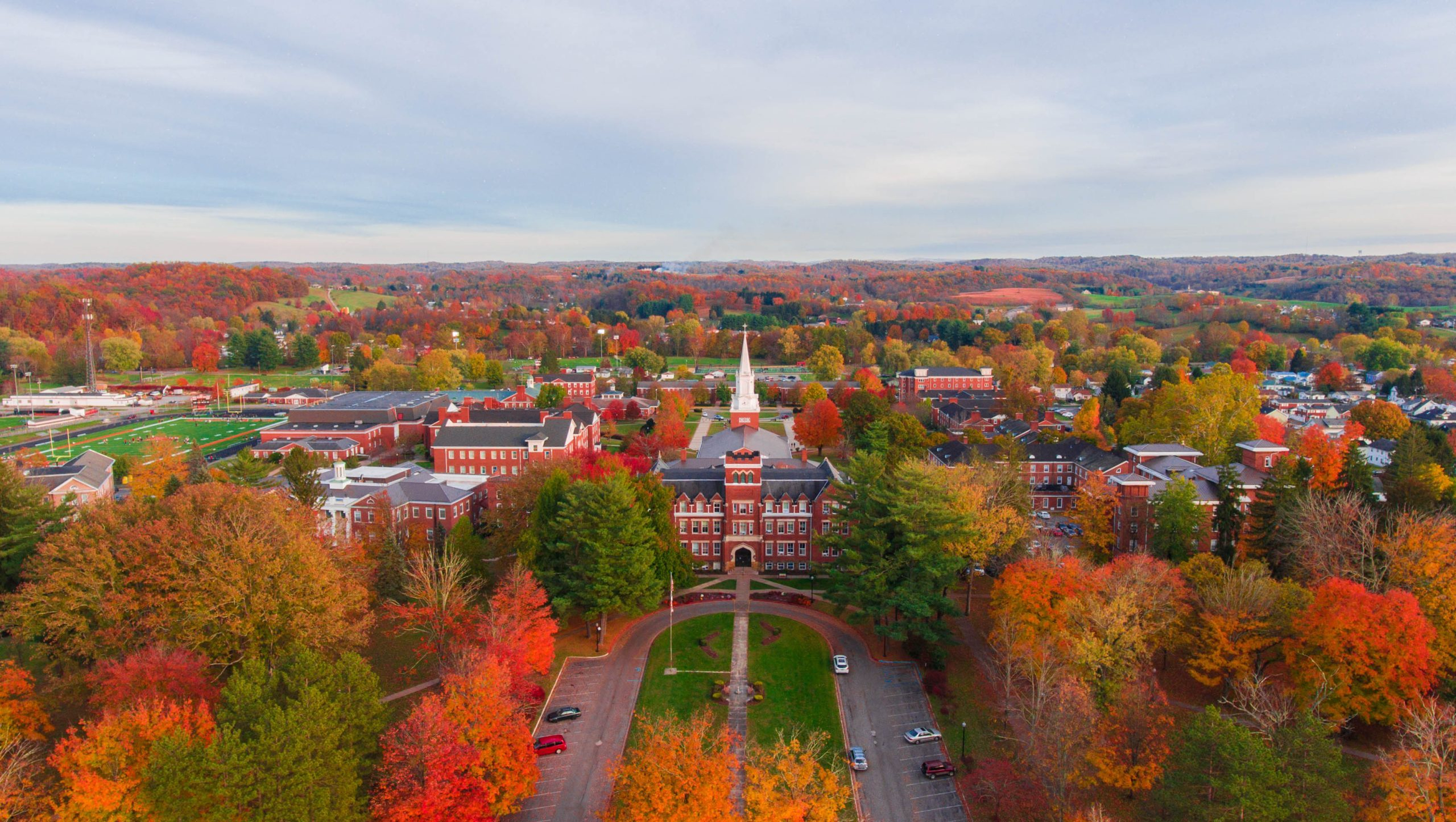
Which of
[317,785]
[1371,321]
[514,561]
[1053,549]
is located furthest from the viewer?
[1371,321]

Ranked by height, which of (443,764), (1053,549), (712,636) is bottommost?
(712,636)

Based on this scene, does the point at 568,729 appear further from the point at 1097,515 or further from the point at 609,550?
the point at 1097,515

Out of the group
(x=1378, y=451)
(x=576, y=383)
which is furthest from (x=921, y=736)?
(x=576, y=383)

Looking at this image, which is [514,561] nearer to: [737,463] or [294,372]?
[737,463]

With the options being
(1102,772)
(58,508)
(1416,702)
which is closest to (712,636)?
(1102,772)

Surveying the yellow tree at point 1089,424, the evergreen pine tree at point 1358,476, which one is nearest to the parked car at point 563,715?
the evergreen pine tree at point 1358,476

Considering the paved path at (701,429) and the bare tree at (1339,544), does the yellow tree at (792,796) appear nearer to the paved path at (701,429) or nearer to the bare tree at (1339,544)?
the bare tree at (1339,544)

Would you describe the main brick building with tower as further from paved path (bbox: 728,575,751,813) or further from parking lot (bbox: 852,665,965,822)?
parking lot (bbox: 852,665,965,822)
